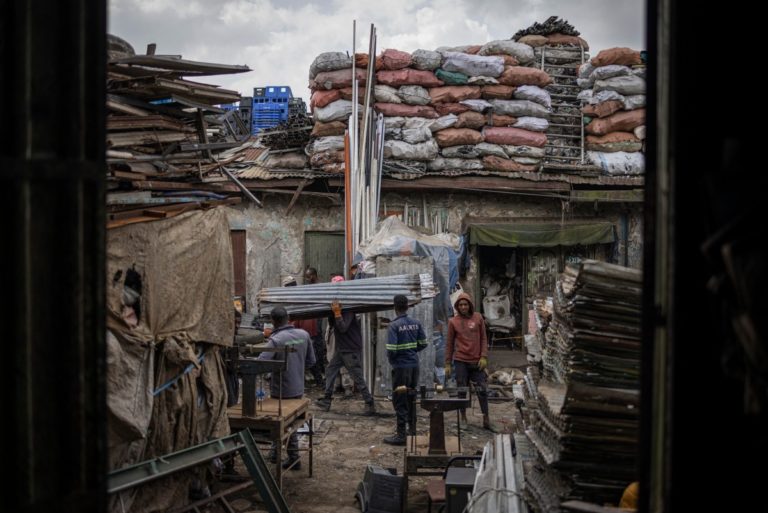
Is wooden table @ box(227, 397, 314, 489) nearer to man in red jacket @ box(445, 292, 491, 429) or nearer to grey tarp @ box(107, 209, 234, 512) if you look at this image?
grey tarp @ box(107, 209, 234, 512)

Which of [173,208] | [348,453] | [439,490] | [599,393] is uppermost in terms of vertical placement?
[173,208]

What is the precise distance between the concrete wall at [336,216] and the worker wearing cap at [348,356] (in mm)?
4130

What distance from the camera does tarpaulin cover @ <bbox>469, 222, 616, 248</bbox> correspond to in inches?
567

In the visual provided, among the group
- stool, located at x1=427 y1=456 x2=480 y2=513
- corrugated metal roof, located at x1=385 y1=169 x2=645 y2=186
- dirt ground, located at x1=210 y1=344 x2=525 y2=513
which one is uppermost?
corrugated metal roof, located at x1=385 y1=169 x2=645 y2=186

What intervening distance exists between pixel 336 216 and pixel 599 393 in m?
11.7

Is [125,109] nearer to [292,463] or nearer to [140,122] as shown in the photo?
[140,122]

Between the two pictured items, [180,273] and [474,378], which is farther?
[474,378]

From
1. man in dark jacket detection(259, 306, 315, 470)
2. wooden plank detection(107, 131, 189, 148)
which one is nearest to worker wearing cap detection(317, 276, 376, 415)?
man in dark jacket detection(259, 306, 315, 470)

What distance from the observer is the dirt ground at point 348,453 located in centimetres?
756

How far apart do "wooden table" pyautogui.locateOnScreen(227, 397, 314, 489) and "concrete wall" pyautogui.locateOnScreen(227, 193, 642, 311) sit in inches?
286

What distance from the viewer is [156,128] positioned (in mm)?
6301

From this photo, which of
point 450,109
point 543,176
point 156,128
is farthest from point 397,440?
point 450,109
